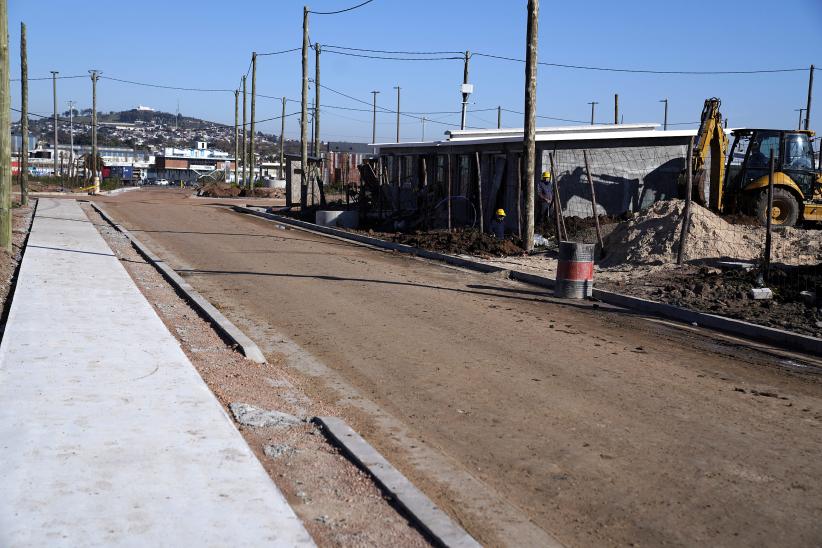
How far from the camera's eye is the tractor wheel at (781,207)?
22203 millimetres

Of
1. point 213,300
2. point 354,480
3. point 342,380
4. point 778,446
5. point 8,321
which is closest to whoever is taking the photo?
point 354,480

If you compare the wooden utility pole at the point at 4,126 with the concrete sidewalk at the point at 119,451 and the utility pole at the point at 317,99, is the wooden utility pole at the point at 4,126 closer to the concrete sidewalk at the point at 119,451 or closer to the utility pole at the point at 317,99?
the concrete sidewalk at the point at 119,451

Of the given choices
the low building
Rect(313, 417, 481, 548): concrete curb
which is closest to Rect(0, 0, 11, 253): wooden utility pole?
the low building

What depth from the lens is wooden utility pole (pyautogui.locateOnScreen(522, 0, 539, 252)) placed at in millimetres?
19050

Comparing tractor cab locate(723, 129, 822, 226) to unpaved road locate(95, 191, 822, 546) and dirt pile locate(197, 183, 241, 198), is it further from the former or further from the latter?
dirt pile locate(197, 183, 241, 198)

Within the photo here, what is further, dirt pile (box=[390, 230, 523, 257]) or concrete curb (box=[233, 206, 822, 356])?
dirt pile (box=[390, 230, 523, 257])

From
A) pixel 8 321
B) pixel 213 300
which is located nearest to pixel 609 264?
pixel 213 300

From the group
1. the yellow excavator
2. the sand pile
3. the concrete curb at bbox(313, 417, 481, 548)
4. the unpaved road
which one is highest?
the yellow excavator

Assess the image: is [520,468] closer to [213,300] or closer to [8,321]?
[8,321]

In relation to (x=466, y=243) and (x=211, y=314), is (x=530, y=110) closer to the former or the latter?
(x=466, y=243)

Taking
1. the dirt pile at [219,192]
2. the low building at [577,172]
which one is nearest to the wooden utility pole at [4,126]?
the low building at [577,172]

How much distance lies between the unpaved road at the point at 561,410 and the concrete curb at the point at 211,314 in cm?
34

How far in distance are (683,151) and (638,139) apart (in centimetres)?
158

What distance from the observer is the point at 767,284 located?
13602 mm
